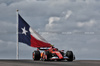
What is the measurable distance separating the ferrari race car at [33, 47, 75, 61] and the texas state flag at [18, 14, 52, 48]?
344 cm

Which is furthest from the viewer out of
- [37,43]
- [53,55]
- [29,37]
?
[29,37]

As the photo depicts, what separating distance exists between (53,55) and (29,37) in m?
7.58

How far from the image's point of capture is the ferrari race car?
3309 cm

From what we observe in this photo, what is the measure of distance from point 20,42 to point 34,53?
5.41 meters

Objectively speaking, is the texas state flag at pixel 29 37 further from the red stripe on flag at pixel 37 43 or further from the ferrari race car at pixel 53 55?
the ferrari race car at pixel 53 55

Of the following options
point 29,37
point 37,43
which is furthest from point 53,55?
point 29,37

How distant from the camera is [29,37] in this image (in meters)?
40.2

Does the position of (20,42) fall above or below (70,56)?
above

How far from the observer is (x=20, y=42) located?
132 feet

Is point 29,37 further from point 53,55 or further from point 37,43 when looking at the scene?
point 53,55

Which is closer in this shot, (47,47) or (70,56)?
(70,56)

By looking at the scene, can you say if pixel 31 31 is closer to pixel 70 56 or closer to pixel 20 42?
pixel 20 42

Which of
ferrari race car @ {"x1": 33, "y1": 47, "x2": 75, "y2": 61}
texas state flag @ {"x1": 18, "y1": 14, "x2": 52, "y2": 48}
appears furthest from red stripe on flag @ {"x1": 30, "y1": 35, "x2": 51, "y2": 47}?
ferrari race car @ {"x1": 33, "y1": 47, "x2": 75, "y2": 61}

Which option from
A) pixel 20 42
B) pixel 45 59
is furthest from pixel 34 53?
pixel 20 42
